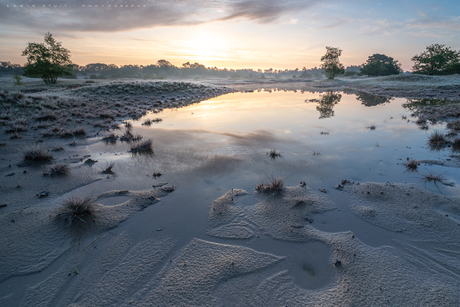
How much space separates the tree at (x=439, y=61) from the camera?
57094mm

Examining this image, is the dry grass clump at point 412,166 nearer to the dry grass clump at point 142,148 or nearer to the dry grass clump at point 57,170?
the dry grass clump at point 142,148

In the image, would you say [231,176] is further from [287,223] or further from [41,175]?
[41,175]

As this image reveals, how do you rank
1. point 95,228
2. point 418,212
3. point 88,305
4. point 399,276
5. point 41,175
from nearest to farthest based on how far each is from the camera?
point 88,305 < point 399,276 < point 95,228 < point 418,212 < point 41,175

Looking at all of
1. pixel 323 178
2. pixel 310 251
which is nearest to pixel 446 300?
pixel 310 251

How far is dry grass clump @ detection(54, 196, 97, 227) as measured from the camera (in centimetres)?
381

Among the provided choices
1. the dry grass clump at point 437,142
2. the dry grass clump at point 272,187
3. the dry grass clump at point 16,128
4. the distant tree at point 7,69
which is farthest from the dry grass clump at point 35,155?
the distant tree at point 7,69

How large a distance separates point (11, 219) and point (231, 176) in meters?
4.72

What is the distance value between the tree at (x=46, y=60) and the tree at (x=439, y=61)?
95667 millimetres

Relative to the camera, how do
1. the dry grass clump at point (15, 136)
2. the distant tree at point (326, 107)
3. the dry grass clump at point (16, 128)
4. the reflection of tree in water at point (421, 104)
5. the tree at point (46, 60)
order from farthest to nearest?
1. the tree at point (46, 60)
2. the reflection of tree in water at point (421, 104)
3. the distant tree at point (326, 107)
4. the dry grass clump at point (16, 128)
5. the dry grass clump at point (15, 136)

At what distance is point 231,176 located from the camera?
5770 mm

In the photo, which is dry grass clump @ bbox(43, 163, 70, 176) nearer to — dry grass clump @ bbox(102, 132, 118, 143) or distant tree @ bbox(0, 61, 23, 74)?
dry grass clump @ bbox(102, 132, 118, 143)

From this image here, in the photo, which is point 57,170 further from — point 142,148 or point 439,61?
point 439,61

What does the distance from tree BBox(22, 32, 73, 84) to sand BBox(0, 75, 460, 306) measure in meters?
46.4

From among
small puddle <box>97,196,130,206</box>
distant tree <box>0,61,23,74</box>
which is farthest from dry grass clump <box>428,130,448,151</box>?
distant tree <box>0,61,23,74</box>
